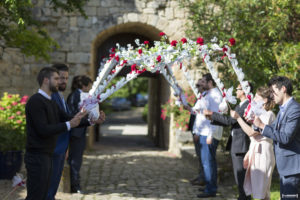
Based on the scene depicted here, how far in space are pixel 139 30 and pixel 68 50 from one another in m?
2.15

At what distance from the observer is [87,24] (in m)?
9.59

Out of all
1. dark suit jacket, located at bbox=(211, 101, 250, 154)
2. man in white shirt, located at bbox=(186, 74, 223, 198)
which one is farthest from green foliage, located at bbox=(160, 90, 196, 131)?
dark suit jacket, located at bbox=(211, 101, 250, 154)

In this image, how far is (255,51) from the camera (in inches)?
255

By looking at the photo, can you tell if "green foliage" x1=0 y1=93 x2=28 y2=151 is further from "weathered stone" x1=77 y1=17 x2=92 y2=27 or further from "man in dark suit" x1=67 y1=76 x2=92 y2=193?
"weathered stone" x1=77 y1=17 x2=92 y2=27

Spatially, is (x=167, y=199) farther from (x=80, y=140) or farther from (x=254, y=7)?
(x=254, y=7)

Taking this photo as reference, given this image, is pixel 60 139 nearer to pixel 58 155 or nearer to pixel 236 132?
pixel 58 155

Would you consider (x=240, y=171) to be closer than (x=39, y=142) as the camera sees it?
No

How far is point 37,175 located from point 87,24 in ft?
21.8

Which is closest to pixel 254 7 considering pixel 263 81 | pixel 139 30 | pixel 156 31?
pixel 263 81

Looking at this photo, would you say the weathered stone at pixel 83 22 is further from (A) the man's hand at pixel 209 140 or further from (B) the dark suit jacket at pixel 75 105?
(A) the man's hand at pixel 209 140

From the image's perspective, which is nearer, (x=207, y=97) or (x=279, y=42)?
(x=207, y=97)

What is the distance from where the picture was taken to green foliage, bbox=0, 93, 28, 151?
21.9ft

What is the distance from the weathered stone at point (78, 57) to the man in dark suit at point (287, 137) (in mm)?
6644

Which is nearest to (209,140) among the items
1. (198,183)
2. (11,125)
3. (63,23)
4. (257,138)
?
(257,138)
